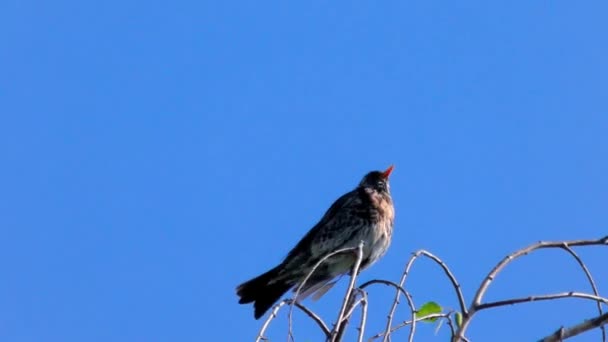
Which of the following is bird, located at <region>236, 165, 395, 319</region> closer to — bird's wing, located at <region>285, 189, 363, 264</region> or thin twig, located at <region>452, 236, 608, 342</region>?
bird's wing, located at <region>285, 189, 363, 264</region>

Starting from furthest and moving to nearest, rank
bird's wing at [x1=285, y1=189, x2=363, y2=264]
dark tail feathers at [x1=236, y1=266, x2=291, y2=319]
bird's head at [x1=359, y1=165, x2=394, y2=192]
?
bird's head at [x1=359, y1=165, x2=394, y2=192]
bird's wing at [x1=285, y1=189, x2=363, y2=264]
dark tail feathers at [x1=236, y1=266, x2=291, y2=319]

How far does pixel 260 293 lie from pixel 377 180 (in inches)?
78.0

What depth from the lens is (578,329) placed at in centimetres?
284

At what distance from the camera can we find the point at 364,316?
3.29 meters

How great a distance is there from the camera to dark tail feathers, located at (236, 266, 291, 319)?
786 centimetres

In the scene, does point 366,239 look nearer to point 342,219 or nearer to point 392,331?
point 342,219

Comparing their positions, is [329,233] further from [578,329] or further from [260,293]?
[578,329]

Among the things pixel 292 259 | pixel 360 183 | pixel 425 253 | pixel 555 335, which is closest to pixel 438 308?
pixel 425 253

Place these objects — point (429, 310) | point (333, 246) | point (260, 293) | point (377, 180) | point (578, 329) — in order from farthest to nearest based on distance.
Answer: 1. point (377, 180)
2. point (333, 246)
3. point (260, 293)
4. point (429, 310)
5. point (578, 329)

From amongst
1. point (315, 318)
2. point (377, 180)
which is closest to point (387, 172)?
point (377, 180)

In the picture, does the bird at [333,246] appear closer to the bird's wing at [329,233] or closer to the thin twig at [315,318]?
the bird's wing at [329,233]

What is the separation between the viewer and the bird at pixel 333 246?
26.0 feet

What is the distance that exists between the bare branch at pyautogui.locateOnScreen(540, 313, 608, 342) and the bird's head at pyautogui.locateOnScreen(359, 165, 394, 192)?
640 cm

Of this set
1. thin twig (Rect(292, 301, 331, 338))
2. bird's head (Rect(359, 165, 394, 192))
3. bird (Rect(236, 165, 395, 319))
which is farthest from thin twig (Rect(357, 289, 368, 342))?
bird's head (Rect(359, 165, 394, 192))
